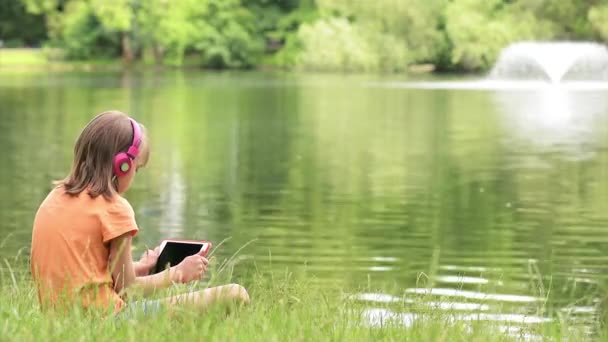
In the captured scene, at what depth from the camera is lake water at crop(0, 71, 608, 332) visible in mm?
8203

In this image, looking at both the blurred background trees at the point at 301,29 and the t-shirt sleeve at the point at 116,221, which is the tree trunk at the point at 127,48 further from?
the t-shirt sleeve at the point at 116,221

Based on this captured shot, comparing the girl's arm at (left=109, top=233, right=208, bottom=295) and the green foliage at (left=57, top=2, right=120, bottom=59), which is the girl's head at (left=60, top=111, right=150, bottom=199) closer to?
the girl's arm at (left=109, top=233, right=208, bottom=295)

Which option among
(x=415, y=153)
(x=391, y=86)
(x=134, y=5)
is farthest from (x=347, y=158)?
(x=134, y=5)

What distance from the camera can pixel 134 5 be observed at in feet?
214

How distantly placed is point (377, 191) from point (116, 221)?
8.75 m

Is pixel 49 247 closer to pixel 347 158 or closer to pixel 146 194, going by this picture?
pixel 146 194

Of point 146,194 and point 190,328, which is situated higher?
point 190,328

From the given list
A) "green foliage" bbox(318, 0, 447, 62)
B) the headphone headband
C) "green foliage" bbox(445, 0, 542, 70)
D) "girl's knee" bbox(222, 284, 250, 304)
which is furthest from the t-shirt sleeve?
"green foliage" bbox(318, 0, 447, 62)

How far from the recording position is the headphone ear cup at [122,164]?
181 inches

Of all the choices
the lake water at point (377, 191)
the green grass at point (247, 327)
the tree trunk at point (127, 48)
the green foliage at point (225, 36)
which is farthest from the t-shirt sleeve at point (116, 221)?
the tree trunk at point (127, 48)

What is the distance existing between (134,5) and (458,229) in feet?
184

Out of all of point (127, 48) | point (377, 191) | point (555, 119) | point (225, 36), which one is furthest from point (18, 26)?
point (377, 191)

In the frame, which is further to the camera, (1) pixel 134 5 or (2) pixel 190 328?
(1) pixel 134 5

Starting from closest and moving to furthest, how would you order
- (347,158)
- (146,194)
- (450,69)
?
1. (146,194)
2. (347,158)
3. (450,69)
